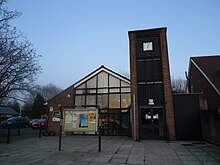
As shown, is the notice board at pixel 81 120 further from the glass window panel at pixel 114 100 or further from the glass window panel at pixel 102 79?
the glass window panel at pixel 102 79

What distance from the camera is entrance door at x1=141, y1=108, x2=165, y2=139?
11.6 metres

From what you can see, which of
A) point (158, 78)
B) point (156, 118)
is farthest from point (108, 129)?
point (158, 78)

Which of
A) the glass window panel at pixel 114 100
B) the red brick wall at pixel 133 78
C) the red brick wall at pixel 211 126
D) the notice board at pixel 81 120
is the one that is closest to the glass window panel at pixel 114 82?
the glass window panel at pixel 114 100

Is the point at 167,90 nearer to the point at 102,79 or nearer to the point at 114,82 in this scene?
the point at 114,82

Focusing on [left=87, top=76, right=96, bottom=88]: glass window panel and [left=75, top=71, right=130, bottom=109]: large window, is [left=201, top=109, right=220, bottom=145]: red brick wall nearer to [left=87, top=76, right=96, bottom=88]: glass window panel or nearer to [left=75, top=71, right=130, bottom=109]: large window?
[left=75, top=71, right=130, bottom=109]: large window

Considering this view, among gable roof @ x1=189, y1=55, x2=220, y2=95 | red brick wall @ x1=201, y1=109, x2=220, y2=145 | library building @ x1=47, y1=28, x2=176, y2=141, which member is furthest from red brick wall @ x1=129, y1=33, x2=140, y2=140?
gable roof @ x1=189, y1=55, x2=220, y2=95

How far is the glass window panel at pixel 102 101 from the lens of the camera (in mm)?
15844

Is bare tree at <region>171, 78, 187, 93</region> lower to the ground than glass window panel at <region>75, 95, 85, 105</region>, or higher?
higher

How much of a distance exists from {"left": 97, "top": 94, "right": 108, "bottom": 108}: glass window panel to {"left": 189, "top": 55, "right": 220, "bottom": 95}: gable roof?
9231mm

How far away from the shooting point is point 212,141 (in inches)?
380

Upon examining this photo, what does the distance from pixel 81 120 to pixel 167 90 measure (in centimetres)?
674

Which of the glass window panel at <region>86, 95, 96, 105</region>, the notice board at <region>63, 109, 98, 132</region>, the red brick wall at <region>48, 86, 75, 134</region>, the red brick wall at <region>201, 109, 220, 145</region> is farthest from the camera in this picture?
the red brick wall at <region>48, 86, 75, 134</region>

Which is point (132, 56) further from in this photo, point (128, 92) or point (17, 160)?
point (17, 160)

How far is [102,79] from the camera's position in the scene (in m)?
16.5
